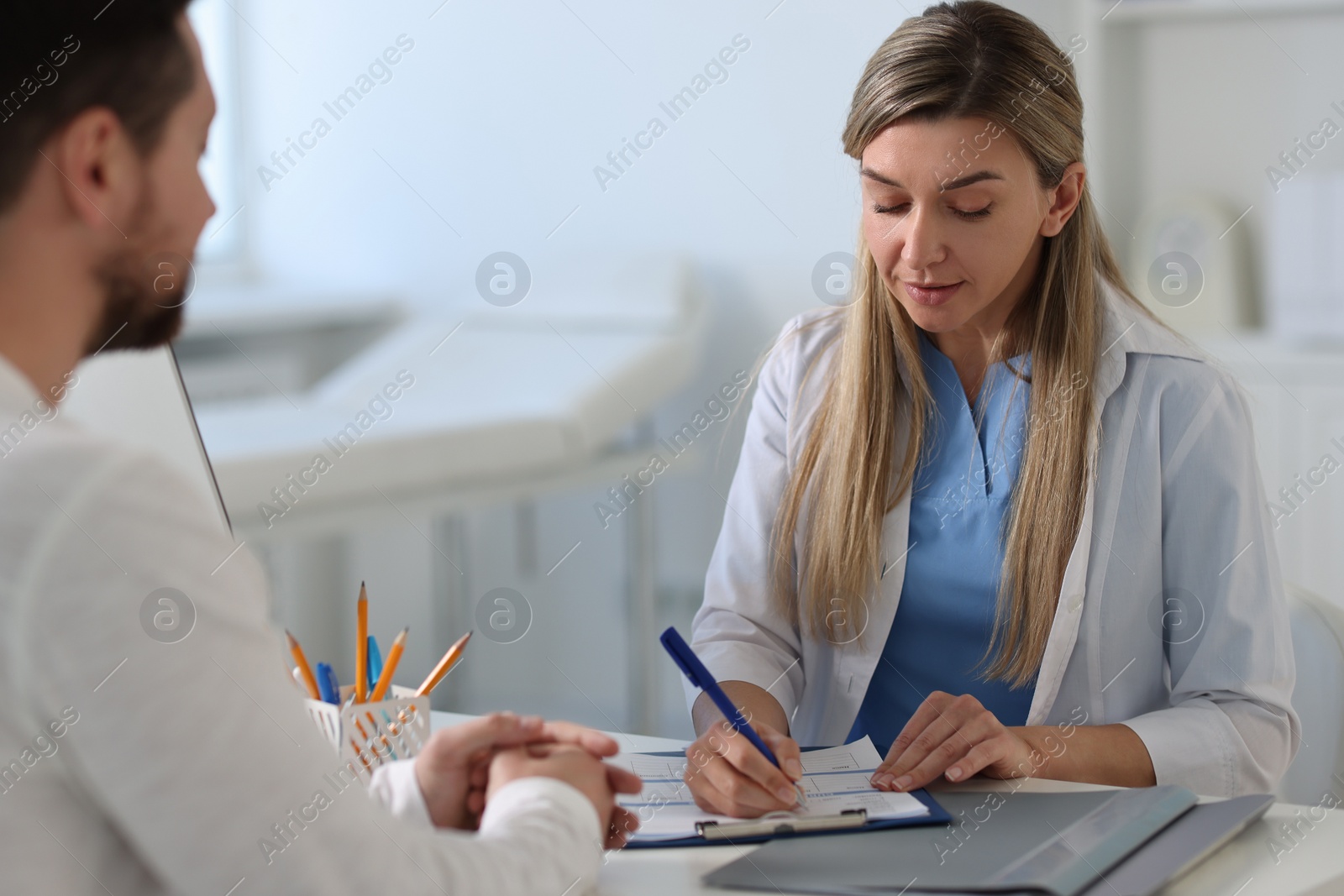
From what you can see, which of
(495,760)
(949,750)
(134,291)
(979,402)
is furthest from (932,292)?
(134,291)

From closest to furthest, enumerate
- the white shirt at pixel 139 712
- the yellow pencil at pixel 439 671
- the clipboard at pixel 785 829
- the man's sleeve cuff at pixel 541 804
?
1. the white shirt at pixel 139 712
2. the man's sleeve cuff at pixel 541 804
3. the clipboard at pixel 785 829
4. the yellow pencil at pixel 439 671

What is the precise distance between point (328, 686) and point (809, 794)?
346 millimetres

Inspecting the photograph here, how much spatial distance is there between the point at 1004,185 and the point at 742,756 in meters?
0.60

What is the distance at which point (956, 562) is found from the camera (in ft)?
4.16

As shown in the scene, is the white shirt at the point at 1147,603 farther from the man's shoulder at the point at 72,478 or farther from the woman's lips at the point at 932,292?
the man's shoulder at the point at 72,478

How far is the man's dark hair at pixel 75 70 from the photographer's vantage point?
52cm

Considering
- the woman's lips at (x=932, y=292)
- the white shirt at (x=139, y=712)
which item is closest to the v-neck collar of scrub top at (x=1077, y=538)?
the woman's lips at (x=932, y=292)

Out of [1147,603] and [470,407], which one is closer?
[1147,603]

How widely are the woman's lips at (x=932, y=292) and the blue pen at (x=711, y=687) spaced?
48cm

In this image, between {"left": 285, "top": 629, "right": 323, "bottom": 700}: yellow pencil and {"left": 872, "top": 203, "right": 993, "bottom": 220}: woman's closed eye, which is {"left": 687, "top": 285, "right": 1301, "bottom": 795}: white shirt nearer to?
{"left": 872, "top": 203, "right": 993, "bottom": 220}: woman's closed eye

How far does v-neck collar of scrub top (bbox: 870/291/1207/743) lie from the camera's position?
1.20 meters

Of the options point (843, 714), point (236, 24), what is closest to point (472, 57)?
point (236, 24)

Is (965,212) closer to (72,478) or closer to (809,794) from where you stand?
(809,794)

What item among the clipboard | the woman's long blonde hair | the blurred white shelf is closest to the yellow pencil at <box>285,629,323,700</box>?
the clipboard
